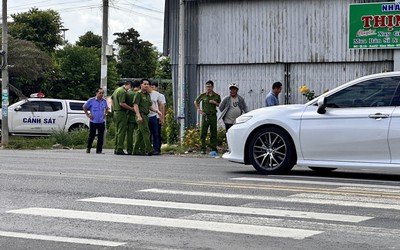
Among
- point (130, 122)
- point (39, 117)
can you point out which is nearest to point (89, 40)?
point (39, 117)

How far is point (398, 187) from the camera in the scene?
35.4 feet

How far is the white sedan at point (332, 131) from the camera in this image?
460 inches

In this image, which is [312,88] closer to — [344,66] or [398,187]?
[344,66]

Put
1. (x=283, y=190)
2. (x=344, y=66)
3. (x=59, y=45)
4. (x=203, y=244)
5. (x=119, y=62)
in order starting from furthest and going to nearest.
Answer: (x=119, y=62), (x=59, y=45), (x=344, y=66), (x=283, y=190), (x=203, y=244)

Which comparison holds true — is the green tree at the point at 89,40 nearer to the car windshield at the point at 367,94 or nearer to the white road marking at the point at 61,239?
the car windshield at the point at 367,94

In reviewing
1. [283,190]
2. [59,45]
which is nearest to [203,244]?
[283,190]

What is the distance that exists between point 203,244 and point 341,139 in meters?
5.45

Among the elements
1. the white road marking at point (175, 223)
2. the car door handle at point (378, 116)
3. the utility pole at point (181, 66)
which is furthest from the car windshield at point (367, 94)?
the utility pole at point (181, 66)

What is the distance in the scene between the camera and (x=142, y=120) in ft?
61.9

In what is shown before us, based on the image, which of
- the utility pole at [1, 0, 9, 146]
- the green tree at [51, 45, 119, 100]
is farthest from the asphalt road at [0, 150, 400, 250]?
the green tree at [51, 45, 119, 100]

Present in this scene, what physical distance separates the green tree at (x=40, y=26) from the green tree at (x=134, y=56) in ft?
87.3

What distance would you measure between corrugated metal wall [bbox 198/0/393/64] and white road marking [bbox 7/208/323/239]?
12776 mm

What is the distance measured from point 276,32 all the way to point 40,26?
171 ft

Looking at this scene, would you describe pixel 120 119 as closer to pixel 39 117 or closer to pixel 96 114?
pixel 96 114
